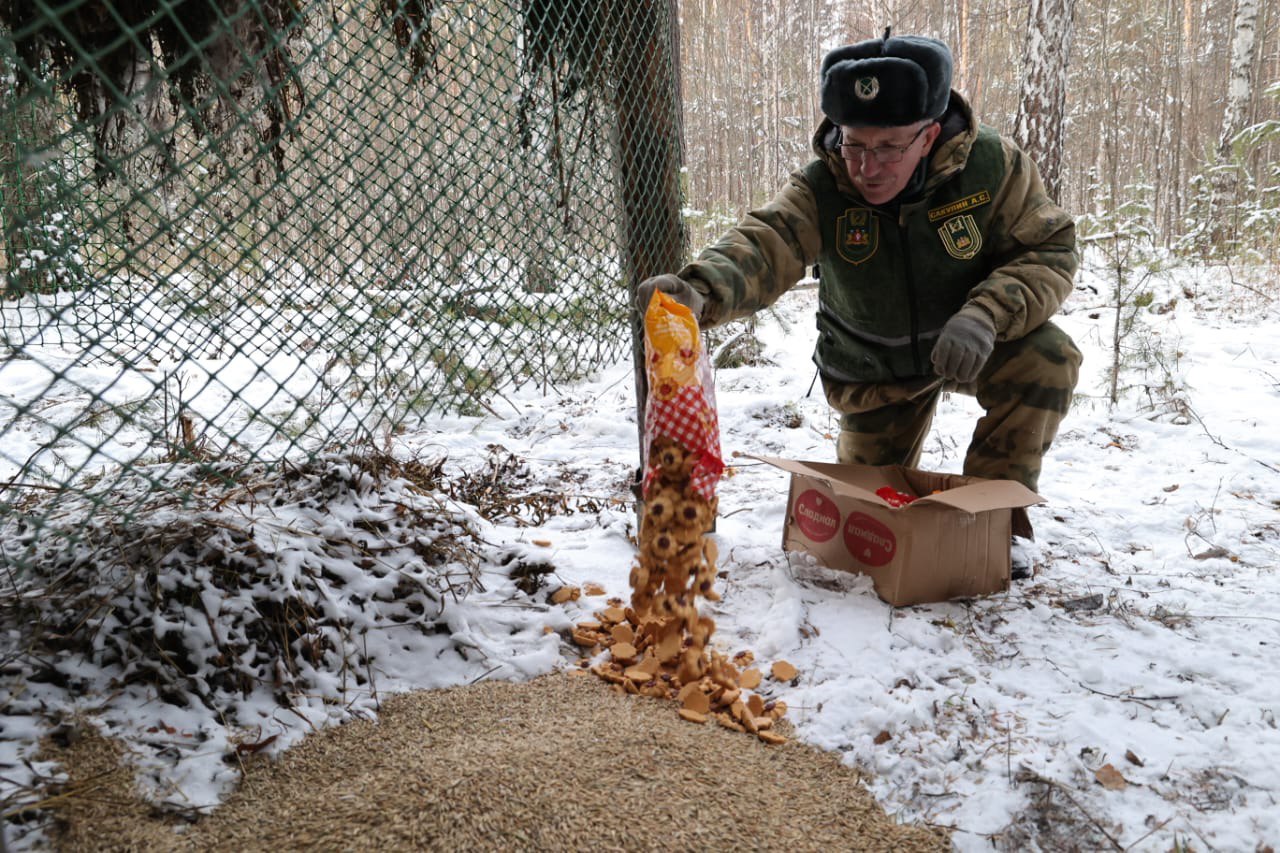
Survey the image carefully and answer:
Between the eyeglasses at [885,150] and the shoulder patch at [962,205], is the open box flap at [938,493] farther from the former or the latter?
the eyeglasses at [885,150]

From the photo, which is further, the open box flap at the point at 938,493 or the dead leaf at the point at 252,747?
the open box flap at the point at 938,493

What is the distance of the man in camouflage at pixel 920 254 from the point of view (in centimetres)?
226

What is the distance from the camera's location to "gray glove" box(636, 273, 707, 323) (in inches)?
82.7

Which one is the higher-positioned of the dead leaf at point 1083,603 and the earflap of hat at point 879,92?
the earflap of hat at point 879,92

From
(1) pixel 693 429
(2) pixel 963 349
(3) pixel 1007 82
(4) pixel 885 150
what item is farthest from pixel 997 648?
(3) pixel 1007 82

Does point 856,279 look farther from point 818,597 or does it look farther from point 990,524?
point 818,597

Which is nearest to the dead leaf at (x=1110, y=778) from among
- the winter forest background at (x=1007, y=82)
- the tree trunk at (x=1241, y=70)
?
the tree trunk at (x=1241, y=70)

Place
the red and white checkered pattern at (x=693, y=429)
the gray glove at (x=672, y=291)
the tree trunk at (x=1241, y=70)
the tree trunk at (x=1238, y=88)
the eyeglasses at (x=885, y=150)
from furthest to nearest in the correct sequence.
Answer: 1. the tree trunk at (x=1241, y=70)
2. the tree trunk at (x=1238, y=88)
3. the eyeglasses at (x=885, y=150)
4. the gray glove at (x=672, y=291)
5. the red and white checkered pattern at (x=693, y=429)

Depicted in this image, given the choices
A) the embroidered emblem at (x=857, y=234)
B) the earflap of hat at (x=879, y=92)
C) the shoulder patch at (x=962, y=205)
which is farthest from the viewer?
the embroidered emblem at (x=857, y=234)

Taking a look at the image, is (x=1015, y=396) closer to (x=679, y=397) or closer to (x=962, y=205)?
(x=962, y=205)

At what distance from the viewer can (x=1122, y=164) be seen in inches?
572

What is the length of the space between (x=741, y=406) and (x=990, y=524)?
209 cm

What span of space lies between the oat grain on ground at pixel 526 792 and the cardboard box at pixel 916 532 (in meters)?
0.76

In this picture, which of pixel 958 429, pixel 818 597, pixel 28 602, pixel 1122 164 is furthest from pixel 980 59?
pixel 28 602
